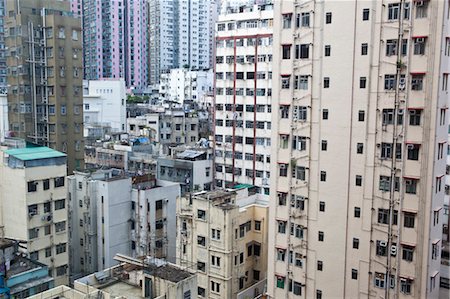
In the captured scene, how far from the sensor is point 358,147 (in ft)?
83.1

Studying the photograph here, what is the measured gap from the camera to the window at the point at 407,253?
959 inches

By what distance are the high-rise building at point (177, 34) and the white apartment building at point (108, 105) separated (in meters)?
47.4

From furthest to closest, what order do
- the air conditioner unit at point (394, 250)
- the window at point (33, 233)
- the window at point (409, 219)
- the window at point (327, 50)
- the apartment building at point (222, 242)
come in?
the window at point (33, 233) → the apartment building at point (222, 242) → the window at point (327, 50) → the air conditioner unit at point (394, 250) → the window at point (409, 219)

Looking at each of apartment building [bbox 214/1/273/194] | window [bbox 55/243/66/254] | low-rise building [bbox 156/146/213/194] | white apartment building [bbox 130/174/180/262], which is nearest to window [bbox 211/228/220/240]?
white apartment building [bbox 130/174/180/262]

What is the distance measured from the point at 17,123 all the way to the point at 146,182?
46.1 feet

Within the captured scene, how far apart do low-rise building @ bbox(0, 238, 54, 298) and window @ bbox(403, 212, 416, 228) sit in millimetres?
18057

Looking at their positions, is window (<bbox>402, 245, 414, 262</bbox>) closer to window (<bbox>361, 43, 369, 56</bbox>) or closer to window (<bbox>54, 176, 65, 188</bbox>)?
window (<bbox>361, 43, 369, 56</bbox>)

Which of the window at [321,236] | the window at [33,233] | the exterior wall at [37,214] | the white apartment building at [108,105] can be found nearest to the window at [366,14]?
the window at [321,236]

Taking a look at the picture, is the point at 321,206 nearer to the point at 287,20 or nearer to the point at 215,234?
the point at 215,234

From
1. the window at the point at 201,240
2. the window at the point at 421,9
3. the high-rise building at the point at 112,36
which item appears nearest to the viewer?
the window at the point at 421,9

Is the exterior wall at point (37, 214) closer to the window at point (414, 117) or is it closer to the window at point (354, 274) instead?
the window at point (354, 274)

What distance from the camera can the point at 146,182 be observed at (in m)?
39.2

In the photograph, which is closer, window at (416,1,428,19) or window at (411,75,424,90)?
window at (416,1,428,19)

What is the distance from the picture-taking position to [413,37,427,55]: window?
23.4m
